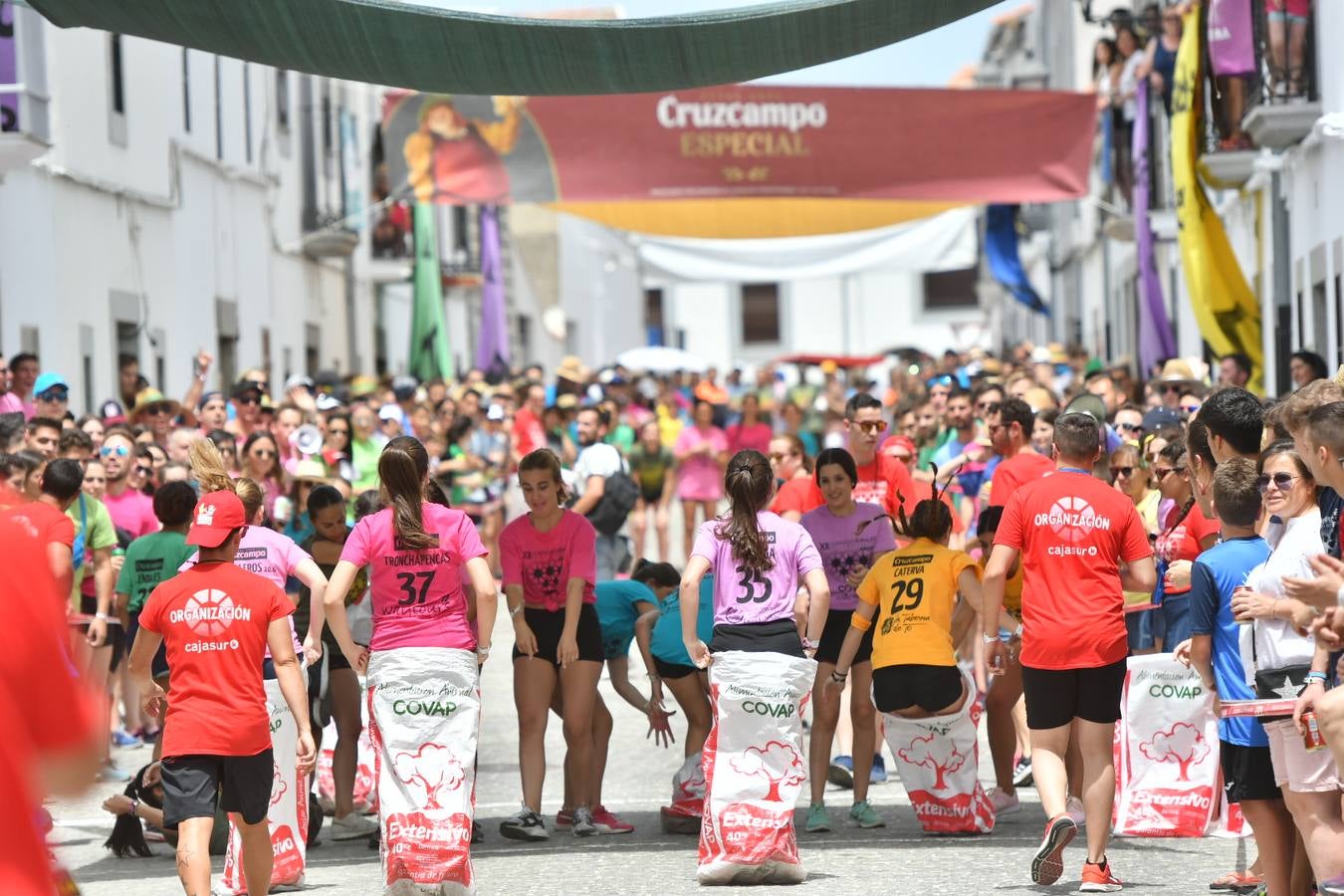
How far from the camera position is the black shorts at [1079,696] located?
332 inches

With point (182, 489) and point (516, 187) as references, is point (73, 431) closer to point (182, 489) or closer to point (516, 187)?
point (182, 489)

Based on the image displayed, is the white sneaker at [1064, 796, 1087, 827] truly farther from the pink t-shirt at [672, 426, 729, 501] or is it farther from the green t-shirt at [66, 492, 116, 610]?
the pink t-shirt at [672, 426, 729, 501]

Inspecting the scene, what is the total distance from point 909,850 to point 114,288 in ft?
53.1

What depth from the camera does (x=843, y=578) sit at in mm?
10094

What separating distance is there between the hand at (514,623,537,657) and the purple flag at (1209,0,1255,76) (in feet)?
31.1

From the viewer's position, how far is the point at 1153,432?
36.1 feet

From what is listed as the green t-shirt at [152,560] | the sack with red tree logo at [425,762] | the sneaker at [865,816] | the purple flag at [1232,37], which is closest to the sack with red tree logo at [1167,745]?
the sneaker at [865,816]

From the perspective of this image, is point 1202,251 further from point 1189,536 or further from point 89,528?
point 89,528

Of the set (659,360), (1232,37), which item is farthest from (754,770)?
(659,360)

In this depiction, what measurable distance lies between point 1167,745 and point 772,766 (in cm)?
167

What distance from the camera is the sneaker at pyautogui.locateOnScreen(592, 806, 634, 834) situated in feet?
32.4

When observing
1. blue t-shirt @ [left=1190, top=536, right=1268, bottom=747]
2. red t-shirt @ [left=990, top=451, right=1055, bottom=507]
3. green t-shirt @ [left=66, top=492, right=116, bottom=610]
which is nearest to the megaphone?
green t-shirt @ [left=66, top=492, right=116, bottom=610]

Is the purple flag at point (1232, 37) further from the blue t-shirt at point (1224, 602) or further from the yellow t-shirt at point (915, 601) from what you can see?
the blue t-shirt at point (1224, 602)

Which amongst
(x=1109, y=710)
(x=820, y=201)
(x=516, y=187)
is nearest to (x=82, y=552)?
(x=1109, y=710)
